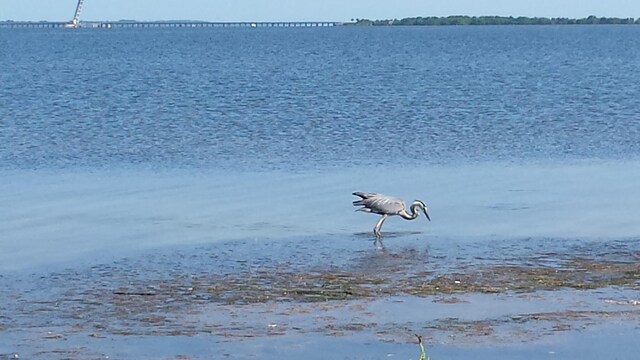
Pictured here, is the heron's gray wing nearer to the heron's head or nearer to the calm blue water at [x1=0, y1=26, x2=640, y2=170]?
the heron's head

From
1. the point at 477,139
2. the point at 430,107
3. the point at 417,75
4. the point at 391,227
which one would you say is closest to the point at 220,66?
the point at 417,75

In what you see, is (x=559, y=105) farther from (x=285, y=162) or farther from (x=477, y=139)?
(x=285, y=162)

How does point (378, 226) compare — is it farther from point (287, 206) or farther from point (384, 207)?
point (287, 206)

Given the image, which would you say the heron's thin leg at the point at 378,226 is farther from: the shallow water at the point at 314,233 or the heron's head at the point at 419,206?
the heron's head at the point at 419,206

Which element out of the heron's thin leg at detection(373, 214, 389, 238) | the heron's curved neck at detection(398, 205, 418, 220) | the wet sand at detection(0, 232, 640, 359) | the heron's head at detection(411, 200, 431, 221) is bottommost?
the wet sand at detection(0, 232, 640, 359)

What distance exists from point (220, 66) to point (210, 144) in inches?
1717

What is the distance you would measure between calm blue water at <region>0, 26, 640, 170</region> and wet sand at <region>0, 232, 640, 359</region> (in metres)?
9.00

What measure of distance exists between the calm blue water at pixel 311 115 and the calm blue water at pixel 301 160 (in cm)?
9

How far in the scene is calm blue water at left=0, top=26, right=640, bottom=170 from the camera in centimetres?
2702

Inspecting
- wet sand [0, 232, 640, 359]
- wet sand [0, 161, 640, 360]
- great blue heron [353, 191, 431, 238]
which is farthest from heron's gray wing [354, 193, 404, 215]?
wet sand [0, 232, 640, 359]

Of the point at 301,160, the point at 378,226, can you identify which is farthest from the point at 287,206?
the point at 301,160

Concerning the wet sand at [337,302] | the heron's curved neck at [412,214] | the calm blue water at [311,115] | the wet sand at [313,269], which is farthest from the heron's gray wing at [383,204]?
the calm blue water at [311,115]

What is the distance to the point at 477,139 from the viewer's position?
3014cm

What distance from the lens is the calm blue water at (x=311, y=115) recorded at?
27.0m
